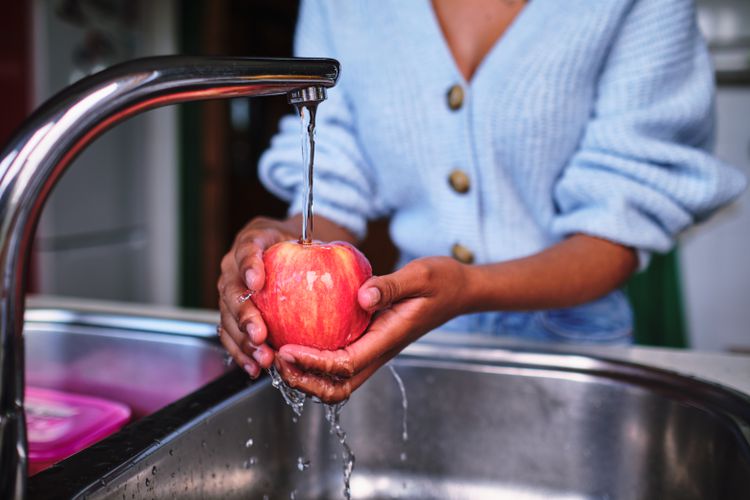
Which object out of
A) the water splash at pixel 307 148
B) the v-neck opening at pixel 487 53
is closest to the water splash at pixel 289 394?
the water splash at pixel 307 148

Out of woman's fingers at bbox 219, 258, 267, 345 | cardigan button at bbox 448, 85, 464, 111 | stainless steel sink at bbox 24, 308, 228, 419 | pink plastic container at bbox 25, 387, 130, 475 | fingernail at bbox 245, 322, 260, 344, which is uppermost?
cardigan button at bbox 448, 85, 464, 111

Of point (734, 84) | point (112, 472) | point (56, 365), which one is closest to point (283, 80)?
point (112, 472)

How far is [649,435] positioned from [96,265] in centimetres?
267

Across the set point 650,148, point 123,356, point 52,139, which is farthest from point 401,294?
point 123,356

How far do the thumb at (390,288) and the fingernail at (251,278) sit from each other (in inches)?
3.4

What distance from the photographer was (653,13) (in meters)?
0.84

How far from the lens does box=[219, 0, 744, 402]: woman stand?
84 centimetres

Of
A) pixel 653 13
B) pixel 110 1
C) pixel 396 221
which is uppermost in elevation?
pixel 110 1

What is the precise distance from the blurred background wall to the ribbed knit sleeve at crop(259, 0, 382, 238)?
157 centimetres

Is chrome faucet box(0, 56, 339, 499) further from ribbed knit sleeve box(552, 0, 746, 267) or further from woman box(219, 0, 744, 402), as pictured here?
ribbed knit sleeve box(552, 0, 746, 267)

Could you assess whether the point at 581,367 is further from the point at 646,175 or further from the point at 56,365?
the point at 56,365

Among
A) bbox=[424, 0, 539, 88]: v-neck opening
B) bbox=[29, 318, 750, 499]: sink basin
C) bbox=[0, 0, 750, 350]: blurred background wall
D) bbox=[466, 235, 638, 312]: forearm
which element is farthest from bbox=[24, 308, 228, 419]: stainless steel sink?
bbox=[0, 0, 750, 350]: blurred background wall

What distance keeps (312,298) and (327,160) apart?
47 cm

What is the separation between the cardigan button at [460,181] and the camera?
2.99 ft
